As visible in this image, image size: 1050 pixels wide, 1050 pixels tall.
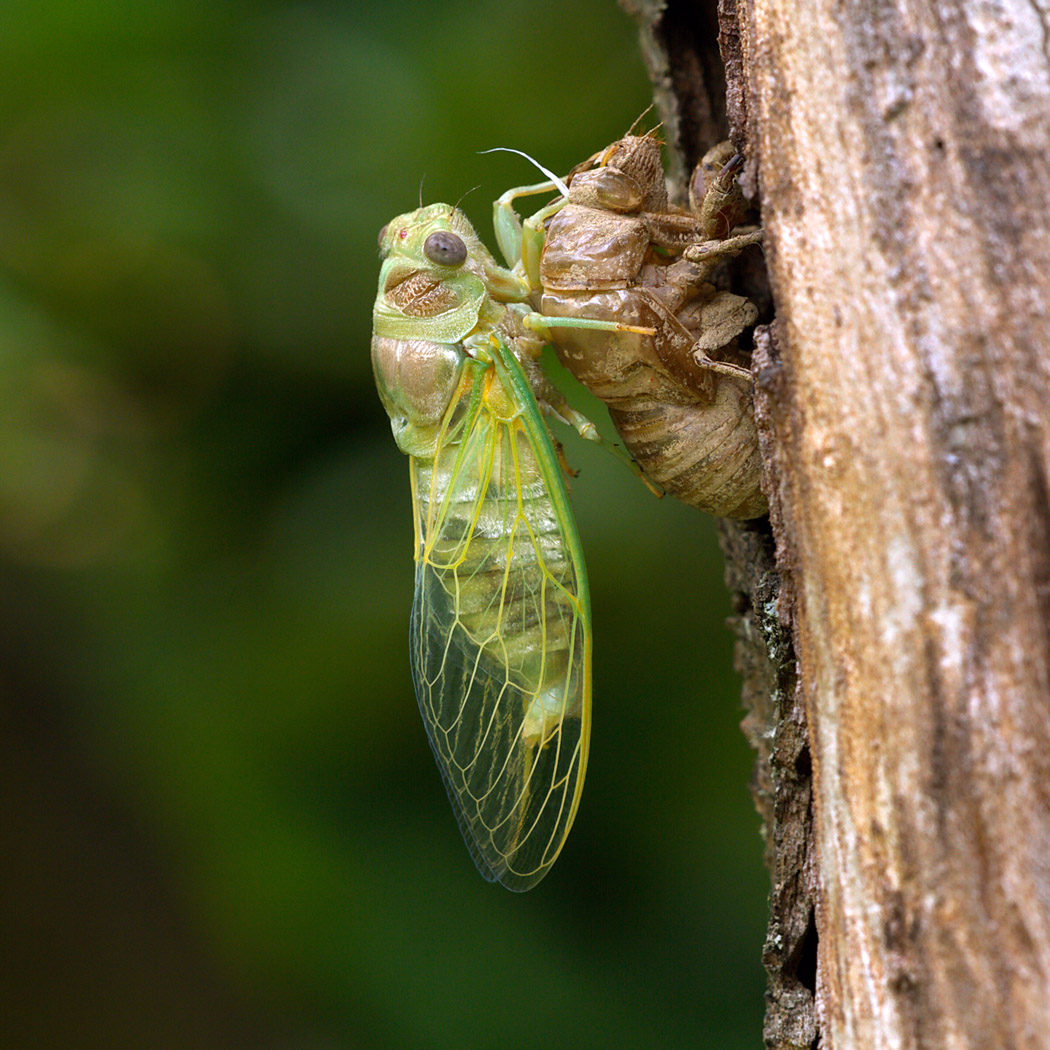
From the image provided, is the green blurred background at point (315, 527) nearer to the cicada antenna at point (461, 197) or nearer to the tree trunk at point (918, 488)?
the cicada antenna at point (461, 197)

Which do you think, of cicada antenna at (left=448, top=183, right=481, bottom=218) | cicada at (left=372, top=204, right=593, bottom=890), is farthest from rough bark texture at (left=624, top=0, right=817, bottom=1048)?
cicada antenna at (left=448, top=183, right=481, bottom=218)

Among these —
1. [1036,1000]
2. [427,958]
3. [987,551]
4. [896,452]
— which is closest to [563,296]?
[896,452]

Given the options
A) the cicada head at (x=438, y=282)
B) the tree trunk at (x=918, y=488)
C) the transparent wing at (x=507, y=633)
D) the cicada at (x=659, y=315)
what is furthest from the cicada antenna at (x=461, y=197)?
the tree trunk at (x=918, y=488)

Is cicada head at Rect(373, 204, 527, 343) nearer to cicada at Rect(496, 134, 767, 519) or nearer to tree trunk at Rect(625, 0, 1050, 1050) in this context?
cicada at Rect(496, 134, 767, 519)

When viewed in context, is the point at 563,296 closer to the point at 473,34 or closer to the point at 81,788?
the point at 473,34

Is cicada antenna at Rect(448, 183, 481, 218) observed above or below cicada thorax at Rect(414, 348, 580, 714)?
above

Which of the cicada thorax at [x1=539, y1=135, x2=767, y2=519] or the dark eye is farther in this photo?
the dark eye
